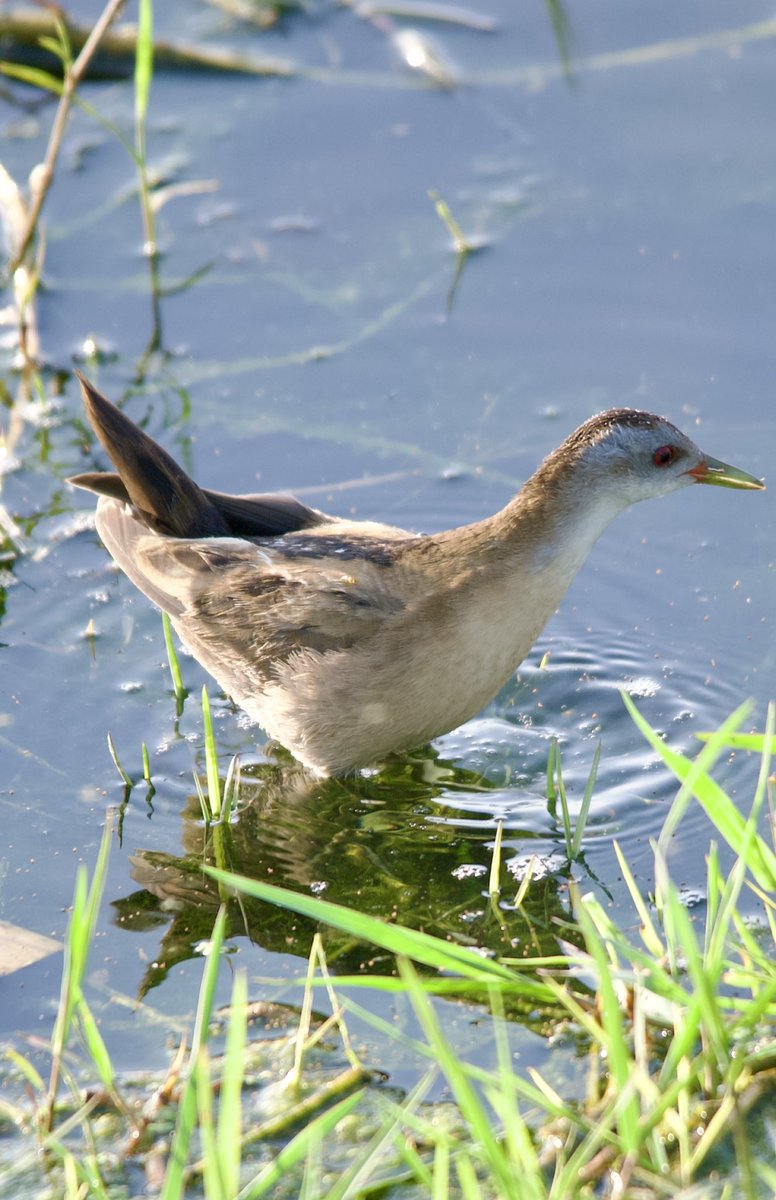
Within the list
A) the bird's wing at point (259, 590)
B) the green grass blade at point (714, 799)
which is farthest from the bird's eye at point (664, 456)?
the green grass blade at point (714, 799)

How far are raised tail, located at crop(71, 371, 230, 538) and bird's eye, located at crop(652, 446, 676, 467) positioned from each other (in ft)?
4.54

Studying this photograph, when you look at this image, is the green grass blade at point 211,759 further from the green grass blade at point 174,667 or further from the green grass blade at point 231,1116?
the green grass blade at point 231,1116

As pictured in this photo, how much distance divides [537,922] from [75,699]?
170cm

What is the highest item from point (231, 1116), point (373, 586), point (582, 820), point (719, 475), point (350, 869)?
point (719, 475)

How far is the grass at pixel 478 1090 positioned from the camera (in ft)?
8.77

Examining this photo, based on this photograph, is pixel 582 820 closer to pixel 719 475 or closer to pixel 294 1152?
pixel 719 475

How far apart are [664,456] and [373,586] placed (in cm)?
91

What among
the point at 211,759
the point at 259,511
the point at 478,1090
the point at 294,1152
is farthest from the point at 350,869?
the point at 294,1152

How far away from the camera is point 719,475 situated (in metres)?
4.54

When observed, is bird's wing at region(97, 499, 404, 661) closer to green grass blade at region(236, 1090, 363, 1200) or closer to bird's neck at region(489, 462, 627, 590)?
bird's neck at region(489, 462, 627, 590)

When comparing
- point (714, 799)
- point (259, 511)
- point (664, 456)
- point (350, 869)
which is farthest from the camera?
point (259, 511)

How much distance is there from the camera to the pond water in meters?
4.27

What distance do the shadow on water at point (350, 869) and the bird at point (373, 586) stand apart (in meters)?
0.15

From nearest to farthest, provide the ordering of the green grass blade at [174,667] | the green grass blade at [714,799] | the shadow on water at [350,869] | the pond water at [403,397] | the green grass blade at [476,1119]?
the green grass blade at [476,1119] < the green grass blade at [714,799] < the shadow on water at [350,869] < the pond water at [403,397] < the green grass blade at [174,667]
